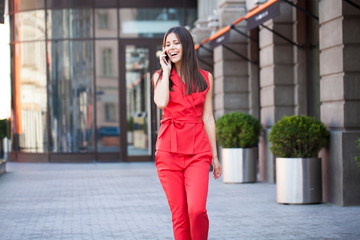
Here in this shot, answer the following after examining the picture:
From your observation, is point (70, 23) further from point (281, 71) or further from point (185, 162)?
point (185, 162)

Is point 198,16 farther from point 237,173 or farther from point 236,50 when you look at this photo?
point 237,173

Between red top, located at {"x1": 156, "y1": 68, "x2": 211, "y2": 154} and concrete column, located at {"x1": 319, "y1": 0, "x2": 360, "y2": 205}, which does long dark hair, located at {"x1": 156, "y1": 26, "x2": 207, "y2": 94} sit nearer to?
red top, located at {"x1": 156, "y1": 68, "x2": 211, "y2": 154}

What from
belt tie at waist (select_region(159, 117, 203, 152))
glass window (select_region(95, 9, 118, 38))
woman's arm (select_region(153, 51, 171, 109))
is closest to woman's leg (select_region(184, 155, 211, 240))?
belt tie at waist (select_region(159, 117, 203, 152))

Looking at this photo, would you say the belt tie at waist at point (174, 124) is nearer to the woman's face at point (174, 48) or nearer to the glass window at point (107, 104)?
the woman's face at point (174, 48)

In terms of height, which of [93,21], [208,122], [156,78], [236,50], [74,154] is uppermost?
[93,21]

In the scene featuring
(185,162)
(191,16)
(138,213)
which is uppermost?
(191,16)

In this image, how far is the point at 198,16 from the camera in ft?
74.1

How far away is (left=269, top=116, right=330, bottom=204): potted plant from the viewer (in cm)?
991

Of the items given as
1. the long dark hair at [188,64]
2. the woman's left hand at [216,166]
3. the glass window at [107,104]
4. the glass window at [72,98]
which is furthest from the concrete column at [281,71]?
the glass window at [72,98]

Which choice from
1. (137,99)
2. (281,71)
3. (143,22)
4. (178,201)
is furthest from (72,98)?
(178,201)

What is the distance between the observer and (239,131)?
45.1ft

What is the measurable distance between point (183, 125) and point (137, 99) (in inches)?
702

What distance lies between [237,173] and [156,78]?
29.5ft

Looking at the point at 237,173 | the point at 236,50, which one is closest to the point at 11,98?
the point at 236,50
